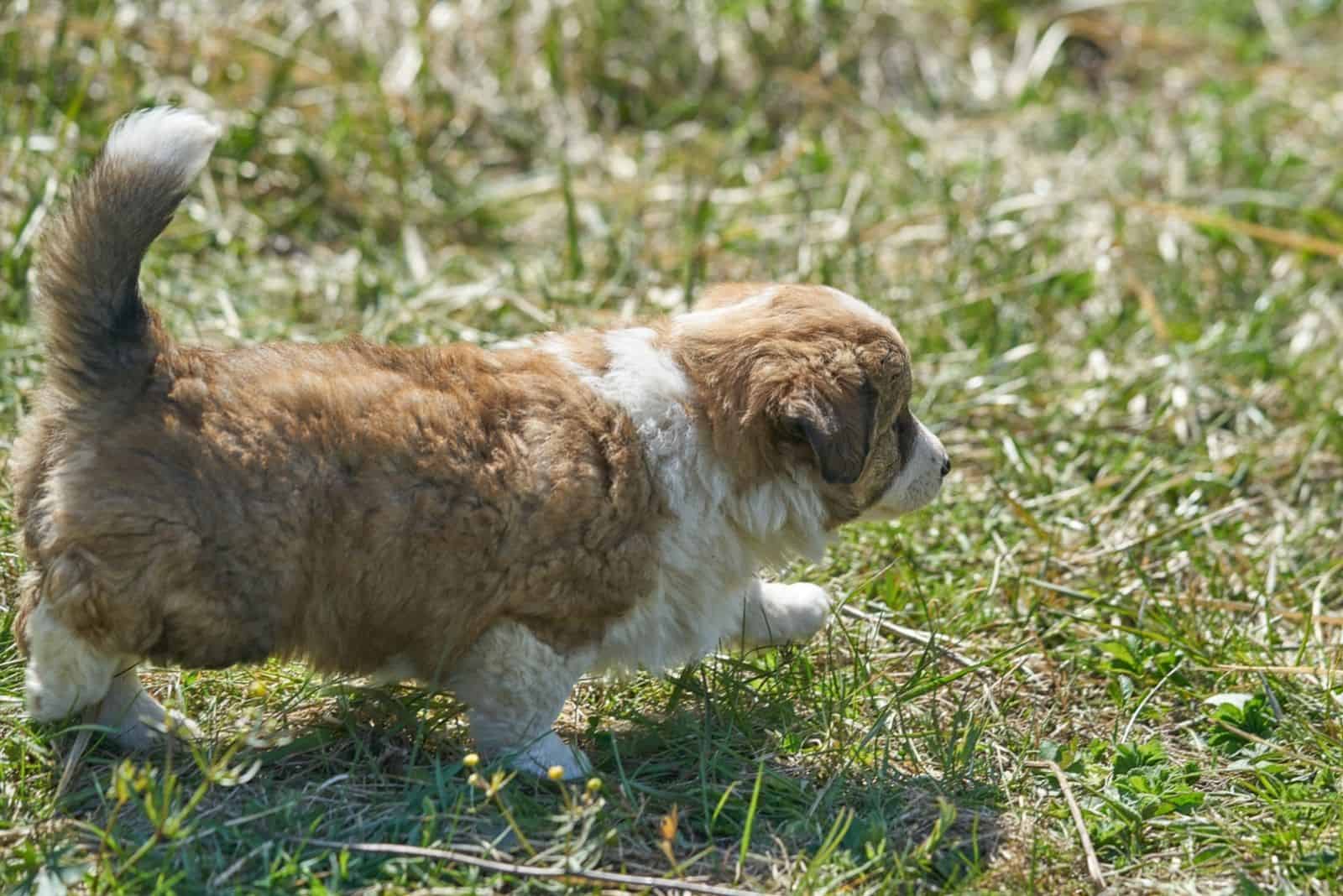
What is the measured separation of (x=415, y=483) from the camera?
11.9 ft

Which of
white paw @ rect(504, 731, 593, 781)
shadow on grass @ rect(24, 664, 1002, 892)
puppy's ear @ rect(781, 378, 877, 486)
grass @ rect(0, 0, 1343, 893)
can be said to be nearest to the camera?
shadow on grass @ rect(24, 664, 1002, 892)

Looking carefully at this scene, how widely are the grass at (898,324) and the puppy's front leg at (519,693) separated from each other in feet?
0.32

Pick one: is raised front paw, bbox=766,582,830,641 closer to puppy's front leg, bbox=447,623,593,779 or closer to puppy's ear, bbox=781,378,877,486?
puppy's ear, bbox=781,378,877,486

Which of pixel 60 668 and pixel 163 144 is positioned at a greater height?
pixel 163 144

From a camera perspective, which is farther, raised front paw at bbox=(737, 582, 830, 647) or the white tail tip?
raised front paw at bbox=(737, 582, 830, 647)

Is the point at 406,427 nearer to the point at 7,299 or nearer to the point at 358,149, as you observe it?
the point at 7,299

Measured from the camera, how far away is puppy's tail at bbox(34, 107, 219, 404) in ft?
11.2

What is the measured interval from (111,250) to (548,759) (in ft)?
5.00

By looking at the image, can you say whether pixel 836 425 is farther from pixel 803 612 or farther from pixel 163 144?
pixel 163 144

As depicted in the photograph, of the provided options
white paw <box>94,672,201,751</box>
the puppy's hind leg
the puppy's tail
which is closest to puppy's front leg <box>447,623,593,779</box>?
white paw <box>94,672,201,751</box>

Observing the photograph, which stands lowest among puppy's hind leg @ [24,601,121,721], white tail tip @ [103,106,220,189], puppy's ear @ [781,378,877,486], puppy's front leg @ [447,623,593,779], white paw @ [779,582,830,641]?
white paw @ [779,582,830,641]

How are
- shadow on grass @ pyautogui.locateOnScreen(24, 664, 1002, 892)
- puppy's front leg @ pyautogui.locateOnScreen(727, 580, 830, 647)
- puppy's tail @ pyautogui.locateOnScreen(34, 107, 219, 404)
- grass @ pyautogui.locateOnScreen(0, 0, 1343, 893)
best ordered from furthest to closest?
puppy's front leg @ pyautogui.locateOnScreen(727, 580, 830, 647) < grass @ pyautogui.locateOnScreen(0, 0, 1343, 893) < puppy's tail @ pyautogui.locateOnScreen(34, 107, 219, 404) < shadow on grass @ pyautogui.locateOnScreen(24, 664, 1002, 892)

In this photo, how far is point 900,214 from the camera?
7.16 m

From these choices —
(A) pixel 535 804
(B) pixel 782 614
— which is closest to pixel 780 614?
(B) pixel 782 614
